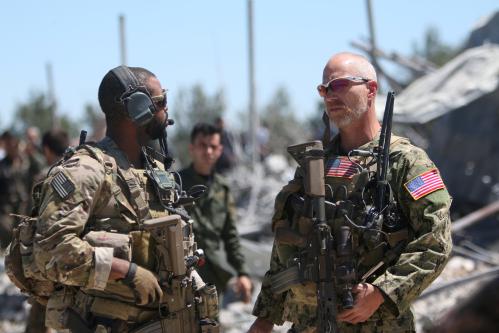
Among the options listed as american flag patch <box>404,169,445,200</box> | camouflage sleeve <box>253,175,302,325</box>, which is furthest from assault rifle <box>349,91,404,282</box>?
camouflage sleeve <box>253,175,302,325</box>

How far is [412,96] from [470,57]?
917 millimetres

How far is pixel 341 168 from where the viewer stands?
3.97 meters

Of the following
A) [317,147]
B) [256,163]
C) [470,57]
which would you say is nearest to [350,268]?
[317,147]

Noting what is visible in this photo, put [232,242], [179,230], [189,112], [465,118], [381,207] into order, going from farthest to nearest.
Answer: [189,112]
[465,118]
[232,242]
[179,230]
[381,207]

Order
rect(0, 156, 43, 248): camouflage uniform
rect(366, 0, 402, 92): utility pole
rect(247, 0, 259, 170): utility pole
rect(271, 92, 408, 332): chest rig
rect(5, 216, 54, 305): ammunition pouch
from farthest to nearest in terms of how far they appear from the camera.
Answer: rect(247, 0, 259, 170): utility pole < rect(366, 0, 402, 92): utility pole < rect(0, 156, 43, 248): camouflage uniform < rect(5, 216, 54, 305): ammunition pouch < rect(271, 92, 408, 332): chest rig

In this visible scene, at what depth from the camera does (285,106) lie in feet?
118

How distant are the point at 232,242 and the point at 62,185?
2.90 metres

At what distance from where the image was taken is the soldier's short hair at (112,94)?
405 centimetres

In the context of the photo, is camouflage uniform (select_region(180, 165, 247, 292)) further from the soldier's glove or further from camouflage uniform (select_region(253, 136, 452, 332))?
the soldier's glove

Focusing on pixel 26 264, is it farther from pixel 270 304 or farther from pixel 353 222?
pixel 353 222

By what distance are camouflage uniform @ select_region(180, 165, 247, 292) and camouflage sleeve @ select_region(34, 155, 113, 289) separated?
2.72m

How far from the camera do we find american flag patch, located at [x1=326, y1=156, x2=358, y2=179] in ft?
12.9

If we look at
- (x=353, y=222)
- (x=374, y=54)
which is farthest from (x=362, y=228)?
(x=374, y=54)

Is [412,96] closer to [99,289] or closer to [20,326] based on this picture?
[20,326]
